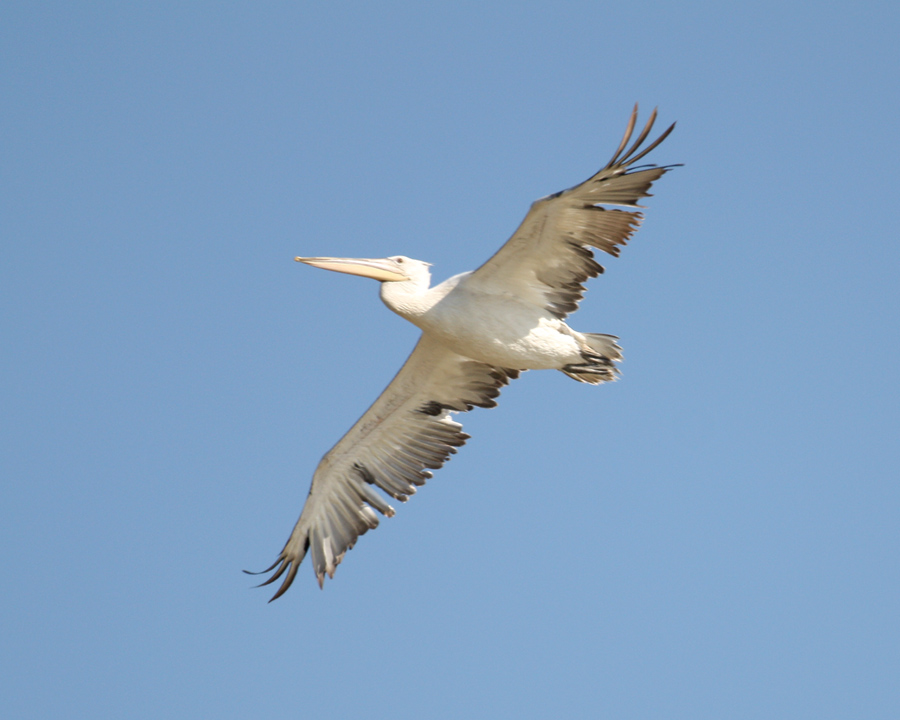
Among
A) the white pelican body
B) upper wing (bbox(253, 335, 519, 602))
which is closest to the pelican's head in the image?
the white pelican body

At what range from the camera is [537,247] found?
8500mm

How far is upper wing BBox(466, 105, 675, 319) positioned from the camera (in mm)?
7941

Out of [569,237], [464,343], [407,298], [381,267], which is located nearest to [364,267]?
[381,267]

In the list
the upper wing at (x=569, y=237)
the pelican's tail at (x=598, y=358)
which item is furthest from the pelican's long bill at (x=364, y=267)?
the pelican's tail at (x=598, y=358)

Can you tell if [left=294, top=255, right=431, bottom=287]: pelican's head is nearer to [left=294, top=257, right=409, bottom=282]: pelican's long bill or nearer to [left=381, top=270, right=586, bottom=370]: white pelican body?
[left=294, top=257, right=409, bottom=282]: pelican's long bill

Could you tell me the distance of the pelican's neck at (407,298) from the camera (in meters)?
8.73

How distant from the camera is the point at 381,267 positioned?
29.4ft

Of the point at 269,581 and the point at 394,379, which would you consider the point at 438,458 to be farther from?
the point at 269,581

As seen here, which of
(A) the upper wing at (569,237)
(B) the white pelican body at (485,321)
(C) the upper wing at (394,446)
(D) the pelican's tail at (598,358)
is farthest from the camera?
(C) the upper wing at (394,446)

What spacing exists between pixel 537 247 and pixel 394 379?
199 cm

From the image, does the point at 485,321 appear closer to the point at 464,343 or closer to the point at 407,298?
the point at 464,343

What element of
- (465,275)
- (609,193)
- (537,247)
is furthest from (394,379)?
(609,193)

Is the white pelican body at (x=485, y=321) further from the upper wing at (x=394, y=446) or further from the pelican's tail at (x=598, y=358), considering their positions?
the upper wing at (x=394, y=446)

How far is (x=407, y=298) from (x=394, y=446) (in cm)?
168
